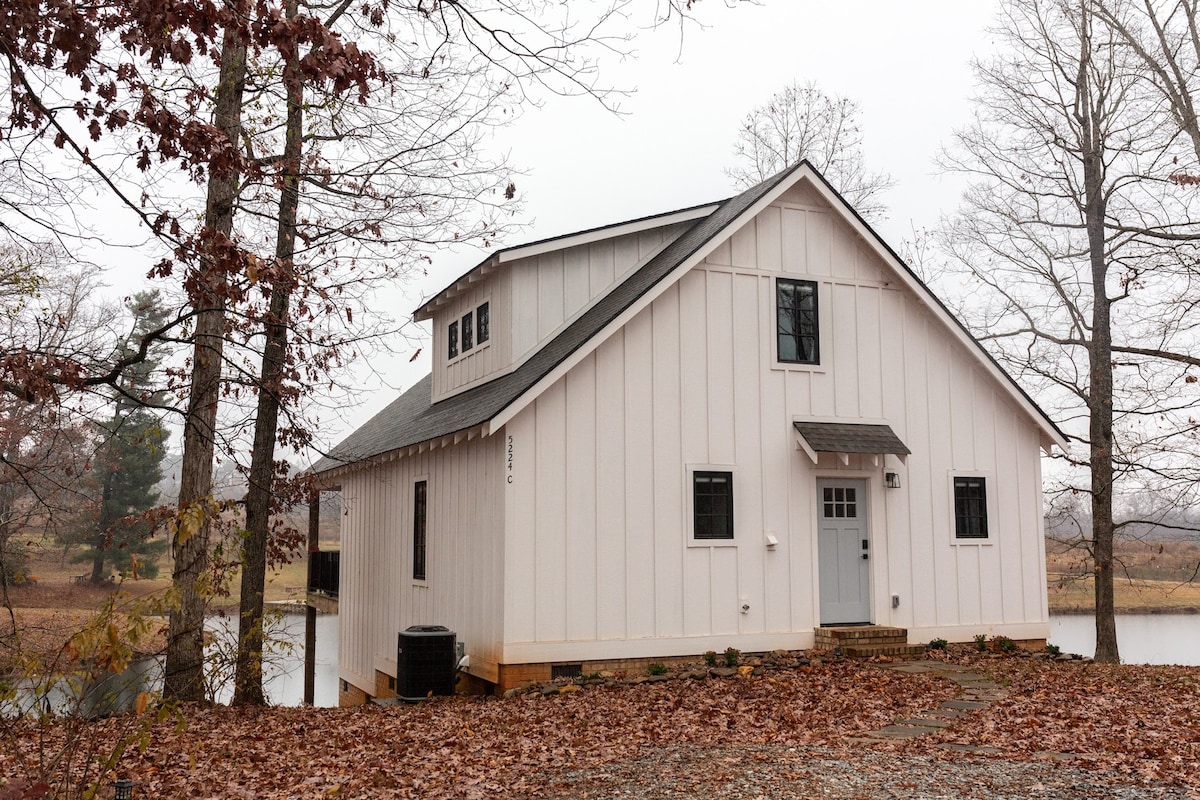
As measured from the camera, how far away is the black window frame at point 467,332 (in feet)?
56.4

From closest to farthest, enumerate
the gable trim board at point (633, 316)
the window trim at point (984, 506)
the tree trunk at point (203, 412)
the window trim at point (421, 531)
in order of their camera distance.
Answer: the tree trunk at point (203, 412) → the gable trim board at point (633, 316) → the window trim at point (984, 506) → the window trim at point (421, 531)

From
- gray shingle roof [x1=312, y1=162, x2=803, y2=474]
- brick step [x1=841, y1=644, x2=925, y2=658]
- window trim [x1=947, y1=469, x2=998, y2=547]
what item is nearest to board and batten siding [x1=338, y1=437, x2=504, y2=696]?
gray shingle roof [x1=312, y1=162, x2=803, y2=474]

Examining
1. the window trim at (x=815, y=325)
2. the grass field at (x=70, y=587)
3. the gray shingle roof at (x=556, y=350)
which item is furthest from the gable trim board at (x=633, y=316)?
the grass field at (x=70, y=587)

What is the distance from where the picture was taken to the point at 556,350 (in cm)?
1452

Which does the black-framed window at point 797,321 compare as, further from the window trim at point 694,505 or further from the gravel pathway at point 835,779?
the gravel pathway at point 835,779

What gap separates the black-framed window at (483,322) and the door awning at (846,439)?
520 cm

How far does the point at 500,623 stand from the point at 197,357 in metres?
4.86

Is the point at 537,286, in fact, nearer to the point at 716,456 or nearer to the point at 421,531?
the point at 716,456

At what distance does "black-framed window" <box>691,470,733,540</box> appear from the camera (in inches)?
544

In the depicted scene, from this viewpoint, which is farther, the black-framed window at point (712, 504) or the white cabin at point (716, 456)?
the black-framed window at point (712, 504)

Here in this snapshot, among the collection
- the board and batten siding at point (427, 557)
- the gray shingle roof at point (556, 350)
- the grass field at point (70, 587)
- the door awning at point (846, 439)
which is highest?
the gray shingle roof at point (556, 350)

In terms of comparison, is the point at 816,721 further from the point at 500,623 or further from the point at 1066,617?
the point at 1066,617

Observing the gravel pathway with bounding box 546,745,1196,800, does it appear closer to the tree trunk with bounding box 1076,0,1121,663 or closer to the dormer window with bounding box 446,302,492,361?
the dormer window with bounding box 446,302,492,361

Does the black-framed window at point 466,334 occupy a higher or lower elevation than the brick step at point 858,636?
higher
